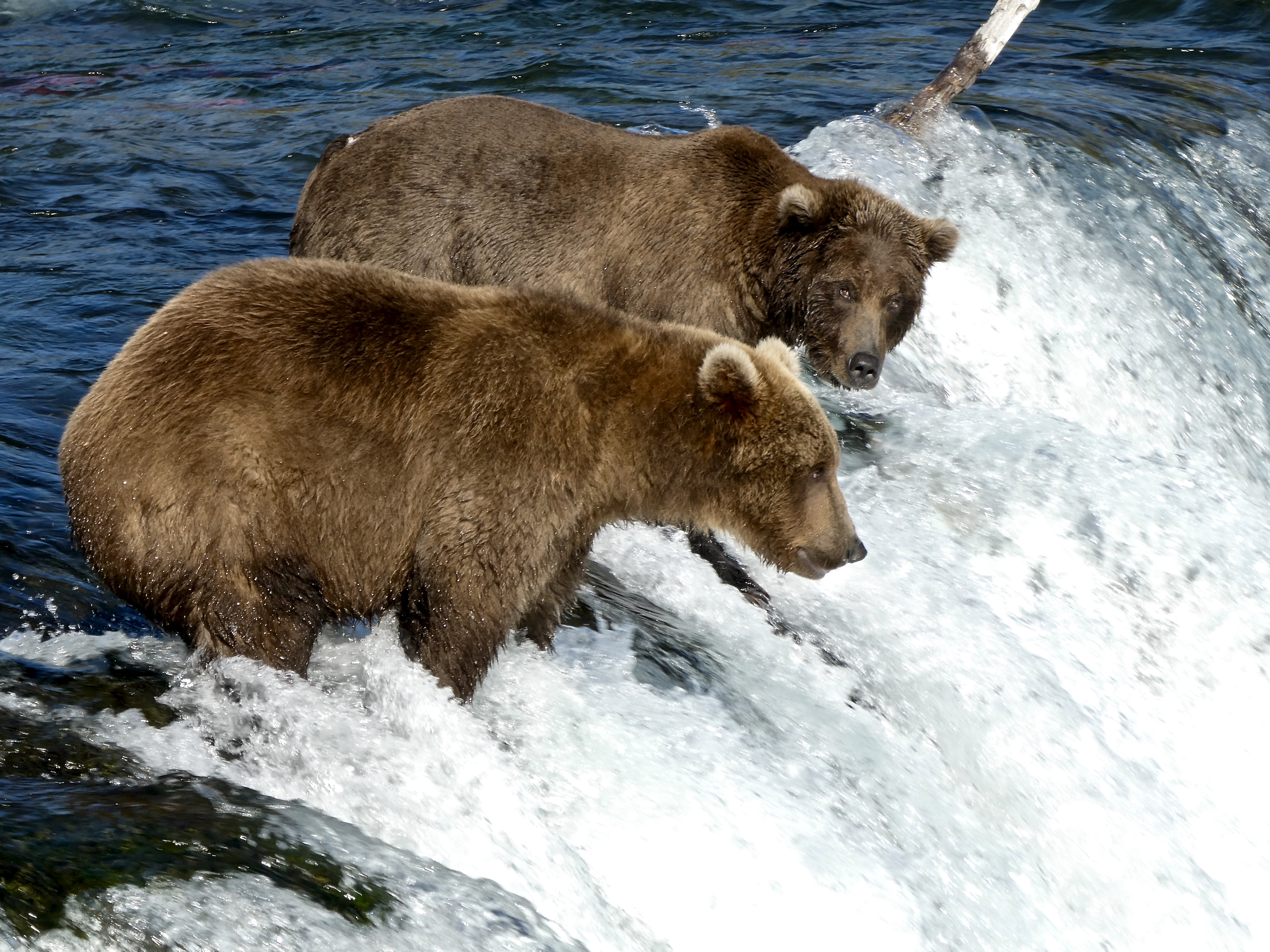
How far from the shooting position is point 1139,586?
24.3 feet

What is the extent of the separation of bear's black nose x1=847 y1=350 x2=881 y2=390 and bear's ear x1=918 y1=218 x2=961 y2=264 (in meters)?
0.69

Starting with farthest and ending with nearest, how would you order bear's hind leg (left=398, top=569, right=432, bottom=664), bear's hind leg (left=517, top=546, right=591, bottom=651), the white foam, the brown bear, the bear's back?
the bear's back
bear's hind leg (left=517, top=546, right=591, bottom=651)
bear's hind leg (left=398, top=569, right=432, bottom=664)
the white foam
the brown bear

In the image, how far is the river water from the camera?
13.4ft

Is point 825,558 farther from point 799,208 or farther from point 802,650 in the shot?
point 799,208

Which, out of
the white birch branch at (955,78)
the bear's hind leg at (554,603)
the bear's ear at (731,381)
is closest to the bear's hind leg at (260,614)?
the bear's hind leg at (554,603)

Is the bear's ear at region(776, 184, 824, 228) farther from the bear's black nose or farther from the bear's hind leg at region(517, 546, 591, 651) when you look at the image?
the bear's hind leg at region(517, 546, 591, 651)

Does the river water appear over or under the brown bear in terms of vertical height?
under

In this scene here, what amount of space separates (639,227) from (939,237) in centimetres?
147

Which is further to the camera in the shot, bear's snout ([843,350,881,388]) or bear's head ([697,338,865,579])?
bear's snout ([843,350,881,388])

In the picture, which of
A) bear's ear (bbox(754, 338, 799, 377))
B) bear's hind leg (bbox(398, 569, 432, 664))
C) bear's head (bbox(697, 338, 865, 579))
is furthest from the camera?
bear's ear (bbox(754, 338, 799, 377))

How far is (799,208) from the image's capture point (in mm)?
6805

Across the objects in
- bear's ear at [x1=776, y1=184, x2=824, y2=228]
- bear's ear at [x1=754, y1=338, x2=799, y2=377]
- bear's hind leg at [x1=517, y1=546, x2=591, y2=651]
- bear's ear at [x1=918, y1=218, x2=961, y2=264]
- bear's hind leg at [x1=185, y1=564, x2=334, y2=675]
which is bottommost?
bear's hind leg at [x1=517, y1=546, x2=591, y2=651]

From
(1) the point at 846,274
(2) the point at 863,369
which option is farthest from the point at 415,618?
(1) the point at 846,274

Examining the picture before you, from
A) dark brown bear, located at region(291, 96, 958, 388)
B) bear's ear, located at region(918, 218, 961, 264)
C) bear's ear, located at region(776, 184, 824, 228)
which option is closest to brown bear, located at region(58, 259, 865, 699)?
bear's ear, located at region(776, 184, 824, 228)
